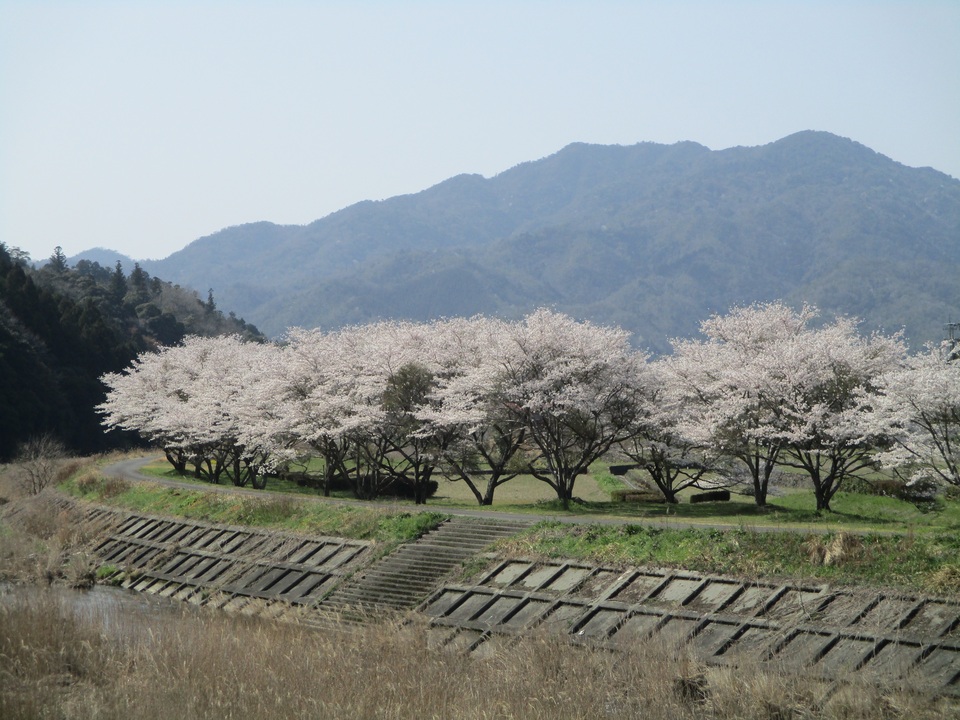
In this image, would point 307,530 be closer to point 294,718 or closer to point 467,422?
point 467,422

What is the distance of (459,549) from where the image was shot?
29172 mm

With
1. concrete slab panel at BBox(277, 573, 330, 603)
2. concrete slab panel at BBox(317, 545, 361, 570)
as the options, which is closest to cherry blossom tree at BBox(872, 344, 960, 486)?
concrete slab panel at BBox(317, 545, 361, 570)

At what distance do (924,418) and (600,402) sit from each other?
41.3ft

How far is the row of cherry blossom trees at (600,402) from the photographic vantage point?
3288cm

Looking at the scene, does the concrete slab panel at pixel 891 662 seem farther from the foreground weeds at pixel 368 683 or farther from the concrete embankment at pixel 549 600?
the foreground weeds at pixel 368 683

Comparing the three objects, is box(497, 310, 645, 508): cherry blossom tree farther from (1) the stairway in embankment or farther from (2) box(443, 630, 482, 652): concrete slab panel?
(2) box(443, 630, 482, 652): concrete slab panel

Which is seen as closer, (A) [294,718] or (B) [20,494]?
(A) [294,718]

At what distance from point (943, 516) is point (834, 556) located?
39.4 ft

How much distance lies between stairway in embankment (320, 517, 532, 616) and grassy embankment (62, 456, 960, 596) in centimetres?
110

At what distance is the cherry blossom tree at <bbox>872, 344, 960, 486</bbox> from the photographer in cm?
2952

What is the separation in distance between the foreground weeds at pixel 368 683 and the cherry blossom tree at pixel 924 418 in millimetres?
16121

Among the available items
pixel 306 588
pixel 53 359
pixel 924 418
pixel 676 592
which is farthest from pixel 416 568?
pixel 53 359

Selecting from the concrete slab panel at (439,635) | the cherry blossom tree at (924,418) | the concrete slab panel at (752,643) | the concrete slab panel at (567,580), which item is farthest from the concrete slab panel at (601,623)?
the cherry blossom tree at (924,418)

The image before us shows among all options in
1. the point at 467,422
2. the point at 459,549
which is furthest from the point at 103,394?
the point at 459,549
